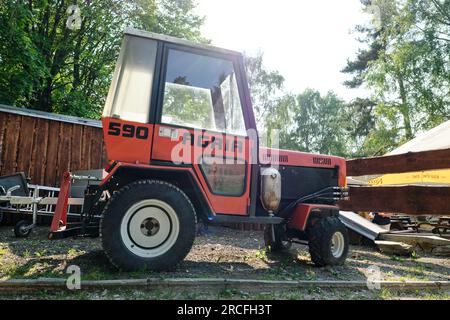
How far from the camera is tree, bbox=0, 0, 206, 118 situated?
13109 millimetres

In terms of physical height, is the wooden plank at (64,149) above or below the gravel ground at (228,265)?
above

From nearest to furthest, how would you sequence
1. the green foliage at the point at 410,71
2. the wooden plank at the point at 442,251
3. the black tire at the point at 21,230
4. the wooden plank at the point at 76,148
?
the black tire at the point at 21,230, the wooden plank at the point at 442,251, the wooden plank at the point at 76,148, the green foliage at the point at 410,71

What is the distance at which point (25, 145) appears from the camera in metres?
8.64

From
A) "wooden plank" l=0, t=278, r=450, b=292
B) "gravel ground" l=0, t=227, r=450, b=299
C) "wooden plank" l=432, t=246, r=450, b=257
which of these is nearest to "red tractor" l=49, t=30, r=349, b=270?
"gravel ground" l=0, t=227, r=450, b=299

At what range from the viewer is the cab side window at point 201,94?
13.6 feet

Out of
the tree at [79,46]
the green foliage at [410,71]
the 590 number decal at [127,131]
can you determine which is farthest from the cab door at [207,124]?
the green foliage at [410,71]

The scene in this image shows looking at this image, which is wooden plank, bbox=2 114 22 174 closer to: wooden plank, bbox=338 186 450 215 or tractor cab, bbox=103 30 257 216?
tractor cab, bbox=103 30 257 216

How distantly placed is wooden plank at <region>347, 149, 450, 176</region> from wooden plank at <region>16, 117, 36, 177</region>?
7.60 m

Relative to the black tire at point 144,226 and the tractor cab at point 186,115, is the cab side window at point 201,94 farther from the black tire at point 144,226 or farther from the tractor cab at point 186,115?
the black tire at point 144,226

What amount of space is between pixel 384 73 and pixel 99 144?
57.8 ft

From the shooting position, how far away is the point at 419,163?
4.96m

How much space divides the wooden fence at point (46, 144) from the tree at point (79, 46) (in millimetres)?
3806
